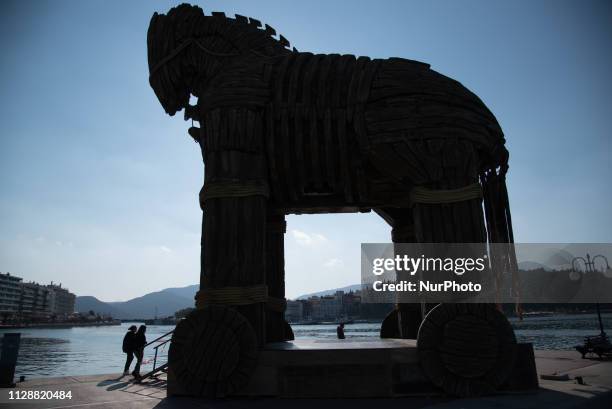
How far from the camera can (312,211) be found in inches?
399

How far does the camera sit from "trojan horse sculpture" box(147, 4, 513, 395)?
712 centimetres

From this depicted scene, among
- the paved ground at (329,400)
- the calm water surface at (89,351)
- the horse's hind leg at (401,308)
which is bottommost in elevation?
the calm water surface at (89,351)

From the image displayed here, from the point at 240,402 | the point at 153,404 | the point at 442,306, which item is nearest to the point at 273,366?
the point at 240,402

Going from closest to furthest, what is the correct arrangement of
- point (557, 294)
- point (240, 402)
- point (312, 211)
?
1. point (240, 402)
2. point (312, 211)
3. point (557, 294)

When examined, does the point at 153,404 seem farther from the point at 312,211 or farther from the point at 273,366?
the point at 312,211

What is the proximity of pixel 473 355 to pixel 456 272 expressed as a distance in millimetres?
1369

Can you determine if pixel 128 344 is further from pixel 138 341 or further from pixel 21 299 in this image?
pixel 21 299

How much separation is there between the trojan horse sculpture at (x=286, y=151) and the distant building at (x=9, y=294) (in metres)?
176

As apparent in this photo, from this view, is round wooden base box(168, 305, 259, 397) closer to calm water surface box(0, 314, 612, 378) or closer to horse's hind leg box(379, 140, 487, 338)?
horse's hind leg box(379, 140, 487, 338)

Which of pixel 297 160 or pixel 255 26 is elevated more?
pixel 255 26

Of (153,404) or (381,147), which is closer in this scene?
(153,404)

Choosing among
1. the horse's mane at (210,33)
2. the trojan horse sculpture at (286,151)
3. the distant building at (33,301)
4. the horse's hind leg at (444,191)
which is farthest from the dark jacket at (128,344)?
the distant building at (33,301)

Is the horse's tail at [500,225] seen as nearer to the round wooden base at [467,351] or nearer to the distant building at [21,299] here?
the round wooden base at [467,351]

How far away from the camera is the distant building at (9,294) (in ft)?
494
